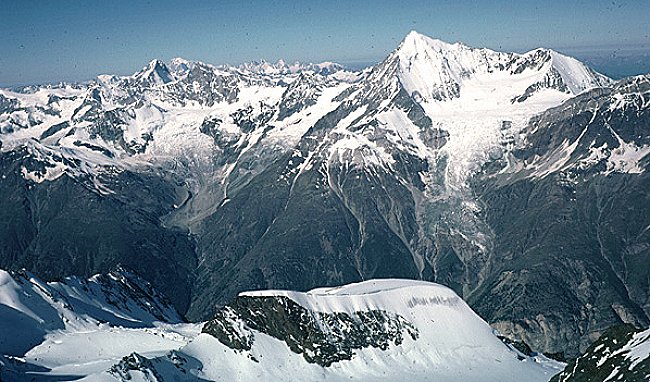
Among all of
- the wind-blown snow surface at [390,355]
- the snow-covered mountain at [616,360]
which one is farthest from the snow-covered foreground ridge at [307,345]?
the snow-covered mountain at [616,360]

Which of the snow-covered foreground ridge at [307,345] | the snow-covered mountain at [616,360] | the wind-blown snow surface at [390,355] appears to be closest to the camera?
the snow-covered mountain at [616,360]

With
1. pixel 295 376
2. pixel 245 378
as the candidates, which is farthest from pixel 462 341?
pixel 245 378

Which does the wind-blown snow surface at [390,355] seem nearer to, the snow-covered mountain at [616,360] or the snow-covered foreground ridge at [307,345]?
the snow-covered foreground ridge at [307,345]

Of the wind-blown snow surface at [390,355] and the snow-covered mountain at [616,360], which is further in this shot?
the wind-blown snow surface at [390,355]

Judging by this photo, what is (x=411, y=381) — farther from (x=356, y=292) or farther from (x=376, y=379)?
(x=356, y=292)

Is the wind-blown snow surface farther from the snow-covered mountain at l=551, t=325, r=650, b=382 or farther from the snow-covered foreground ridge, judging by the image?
the snow-covered mountain at l=551, t=325, r=650, b=382

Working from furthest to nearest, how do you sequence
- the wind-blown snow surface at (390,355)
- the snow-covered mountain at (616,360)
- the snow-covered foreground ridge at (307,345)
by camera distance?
the snow-covered foreground ridge at (307,345) → the wind-blown snow surface at (390,355) → the snow-covered mountain at (616,360)

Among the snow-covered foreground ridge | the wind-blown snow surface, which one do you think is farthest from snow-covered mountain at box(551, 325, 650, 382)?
the snow-covered foreground ridge

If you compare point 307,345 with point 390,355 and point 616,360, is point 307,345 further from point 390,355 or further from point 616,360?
point 616,360

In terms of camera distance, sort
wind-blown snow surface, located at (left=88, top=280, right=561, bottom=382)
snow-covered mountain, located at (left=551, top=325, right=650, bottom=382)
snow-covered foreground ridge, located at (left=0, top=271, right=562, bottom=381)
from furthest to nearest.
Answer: snow-covered foreground ridge, located at (left=0, top=271, right=562, bottom=381) → wind-blown snow surface, located at (left=88, top=280, right=561, bottom=382) → snow-covered mountain, located at (left=551, top=325, right=650, bottom=382)
